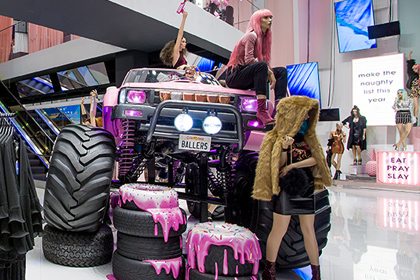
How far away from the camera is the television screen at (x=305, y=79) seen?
→ 11117mm

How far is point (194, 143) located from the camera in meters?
Answer: 2.32

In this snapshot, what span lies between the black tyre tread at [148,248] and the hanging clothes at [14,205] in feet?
2.24

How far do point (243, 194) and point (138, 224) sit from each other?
0.88 m

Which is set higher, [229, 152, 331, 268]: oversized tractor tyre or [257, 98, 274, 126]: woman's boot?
[257, 98, 274, 126]: woman's boot

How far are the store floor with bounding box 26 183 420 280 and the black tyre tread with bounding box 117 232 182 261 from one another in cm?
26

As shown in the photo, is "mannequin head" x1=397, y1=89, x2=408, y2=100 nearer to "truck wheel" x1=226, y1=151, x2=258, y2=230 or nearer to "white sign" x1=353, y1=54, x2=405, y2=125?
"white sign" x1=353, y1=54, x2=405, y2=125

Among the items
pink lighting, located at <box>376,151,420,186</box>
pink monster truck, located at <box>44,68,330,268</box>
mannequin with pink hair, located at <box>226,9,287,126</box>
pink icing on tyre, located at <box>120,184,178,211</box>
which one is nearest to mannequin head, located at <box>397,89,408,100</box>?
pink lighting, located at <box>376,151,420,186</box>

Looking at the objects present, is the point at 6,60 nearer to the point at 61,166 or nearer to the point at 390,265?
the point at 61,166

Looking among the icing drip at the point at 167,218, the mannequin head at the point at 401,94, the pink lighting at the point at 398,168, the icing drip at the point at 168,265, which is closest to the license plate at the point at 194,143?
the icing drip at the point at 167,218

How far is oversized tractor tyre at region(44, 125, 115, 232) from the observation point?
2211 mm

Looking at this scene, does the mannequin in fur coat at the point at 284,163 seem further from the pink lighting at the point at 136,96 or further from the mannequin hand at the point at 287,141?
the pink lighting at the point at 136,96

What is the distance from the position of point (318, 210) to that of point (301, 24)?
34.8 ft

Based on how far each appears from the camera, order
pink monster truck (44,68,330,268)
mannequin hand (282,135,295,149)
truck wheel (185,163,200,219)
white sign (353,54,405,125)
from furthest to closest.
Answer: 1. white sign (353,54,405,125)
2. truck wheel (185,163,200,219)
3. pink monster truck (44,68,330,268)
4. mannequin hand (282,135,295,149)

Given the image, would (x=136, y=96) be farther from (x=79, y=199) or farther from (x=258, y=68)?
(x=258, y=68)
